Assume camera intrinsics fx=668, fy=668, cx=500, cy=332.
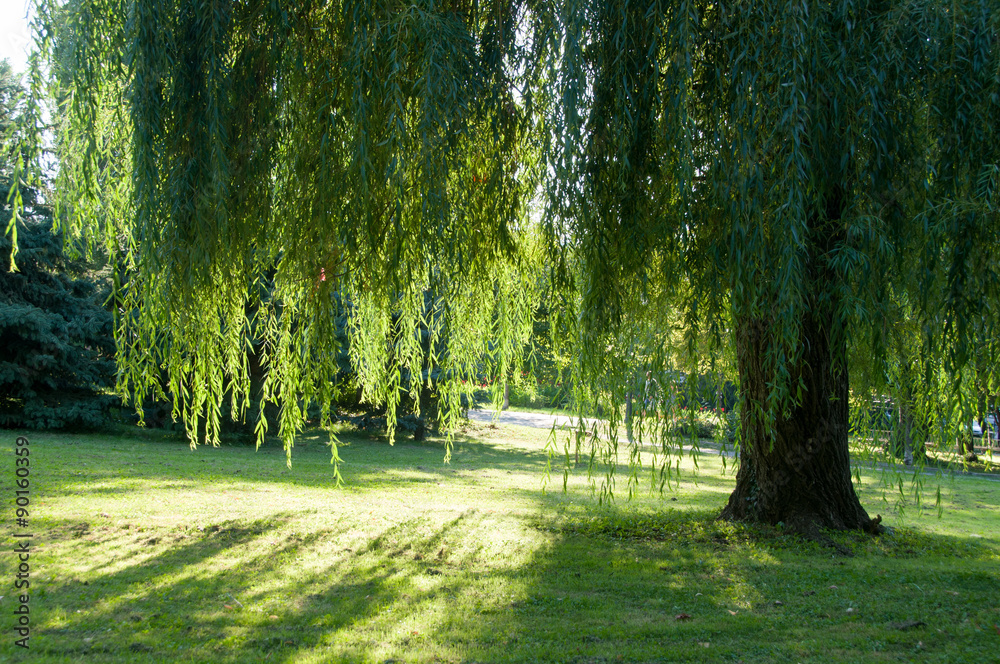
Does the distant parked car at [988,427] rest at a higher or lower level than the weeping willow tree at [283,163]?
lower

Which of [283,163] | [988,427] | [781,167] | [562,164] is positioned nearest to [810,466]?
[988,427]

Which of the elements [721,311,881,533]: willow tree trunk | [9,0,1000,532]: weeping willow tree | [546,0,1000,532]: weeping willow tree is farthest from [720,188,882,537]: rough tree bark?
[546,0,1000,532]: weeping willow tree

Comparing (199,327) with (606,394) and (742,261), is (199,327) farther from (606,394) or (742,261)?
(742,261)

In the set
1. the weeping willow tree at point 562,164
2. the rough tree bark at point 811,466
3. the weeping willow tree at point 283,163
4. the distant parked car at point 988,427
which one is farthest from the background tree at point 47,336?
the distant parked car at point 988,427

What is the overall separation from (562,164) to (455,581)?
3.37 meters

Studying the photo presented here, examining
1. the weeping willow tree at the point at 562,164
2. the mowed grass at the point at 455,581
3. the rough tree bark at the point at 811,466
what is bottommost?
the mowed grass at the point at 455,581

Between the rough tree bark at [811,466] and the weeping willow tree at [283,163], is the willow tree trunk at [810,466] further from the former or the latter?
the weeping willow tree at [283,163]

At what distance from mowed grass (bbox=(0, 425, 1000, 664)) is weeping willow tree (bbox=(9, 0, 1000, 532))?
1299 millimetres

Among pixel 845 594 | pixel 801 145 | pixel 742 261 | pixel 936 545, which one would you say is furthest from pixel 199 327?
pixel 936 545

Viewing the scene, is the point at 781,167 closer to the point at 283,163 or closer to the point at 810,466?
the point at 283,163

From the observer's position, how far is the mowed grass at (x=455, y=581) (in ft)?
12.8

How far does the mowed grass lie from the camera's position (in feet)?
12.8

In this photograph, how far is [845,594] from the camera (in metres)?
5.00

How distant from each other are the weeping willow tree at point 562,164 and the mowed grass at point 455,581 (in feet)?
4.26
